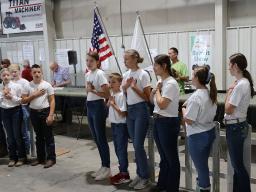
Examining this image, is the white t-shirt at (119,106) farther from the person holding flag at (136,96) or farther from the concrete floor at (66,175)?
the concrete floor at (66,175)

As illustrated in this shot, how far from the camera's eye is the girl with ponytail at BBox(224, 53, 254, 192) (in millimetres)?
3271

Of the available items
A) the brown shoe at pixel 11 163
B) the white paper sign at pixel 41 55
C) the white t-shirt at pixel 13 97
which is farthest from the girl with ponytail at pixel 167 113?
the white paper sign at pixel 41 55

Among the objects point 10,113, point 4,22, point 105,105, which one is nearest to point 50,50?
point 4,22

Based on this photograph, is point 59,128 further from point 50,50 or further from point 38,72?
point 38,72

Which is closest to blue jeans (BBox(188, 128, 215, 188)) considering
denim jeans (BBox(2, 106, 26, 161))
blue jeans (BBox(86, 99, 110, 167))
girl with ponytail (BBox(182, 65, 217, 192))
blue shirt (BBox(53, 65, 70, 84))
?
girl with ponytail (BBox(182, 65, 217, 192))

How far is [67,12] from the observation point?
9969 mm

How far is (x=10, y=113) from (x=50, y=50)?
16.5ft

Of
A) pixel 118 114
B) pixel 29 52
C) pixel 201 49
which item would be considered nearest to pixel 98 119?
pixel 118 114

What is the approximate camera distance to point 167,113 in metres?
3.59

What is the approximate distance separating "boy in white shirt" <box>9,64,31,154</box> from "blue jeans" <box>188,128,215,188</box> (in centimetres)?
271

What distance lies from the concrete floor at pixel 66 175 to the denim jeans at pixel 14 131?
0.23 metres

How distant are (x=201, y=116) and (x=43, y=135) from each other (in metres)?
2.68

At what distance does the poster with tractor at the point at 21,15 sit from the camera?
1028 cm

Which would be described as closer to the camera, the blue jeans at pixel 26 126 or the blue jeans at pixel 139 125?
the blue jeans at pixel 139 125
